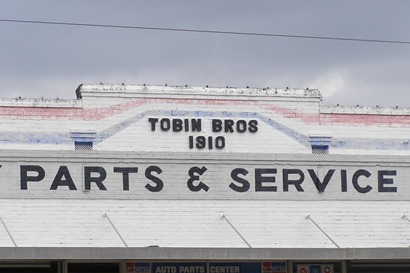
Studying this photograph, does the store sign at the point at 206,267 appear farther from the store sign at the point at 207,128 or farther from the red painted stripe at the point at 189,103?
the red painted stripe at the point at 189,103

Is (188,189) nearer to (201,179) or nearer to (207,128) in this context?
(201,179)

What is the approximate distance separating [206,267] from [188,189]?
283 centimetres

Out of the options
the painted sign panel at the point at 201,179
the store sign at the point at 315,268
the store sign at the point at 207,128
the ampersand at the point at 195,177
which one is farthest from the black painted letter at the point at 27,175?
the store sign at the point at 315,268

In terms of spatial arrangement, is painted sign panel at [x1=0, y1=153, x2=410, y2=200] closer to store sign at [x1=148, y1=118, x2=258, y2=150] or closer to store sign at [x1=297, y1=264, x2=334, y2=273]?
store sign at [x1=297, y1=264, x2=334, y2=273]

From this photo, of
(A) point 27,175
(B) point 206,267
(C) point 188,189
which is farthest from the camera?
(C) point 188,189

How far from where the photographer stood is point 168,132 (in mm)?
33156

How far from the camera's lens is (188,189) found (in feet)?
97.0

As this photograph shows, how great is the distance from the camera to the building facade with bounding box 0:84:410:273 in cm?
2764

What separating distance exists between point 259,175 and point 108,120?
4.93 metres

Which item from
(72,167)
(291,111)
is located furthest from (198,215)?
(291,111)

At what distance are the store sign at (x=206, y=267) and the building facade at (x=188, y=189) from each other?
0.03 m

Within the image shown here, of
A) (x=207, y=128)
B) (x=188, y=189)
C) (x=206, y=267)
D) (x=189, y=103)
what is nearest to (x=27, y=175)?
(x=188, y=189)

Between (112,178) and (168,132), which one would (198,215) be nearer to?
(112,178)

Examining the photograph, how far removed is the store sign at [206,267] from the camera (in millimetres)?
26672
